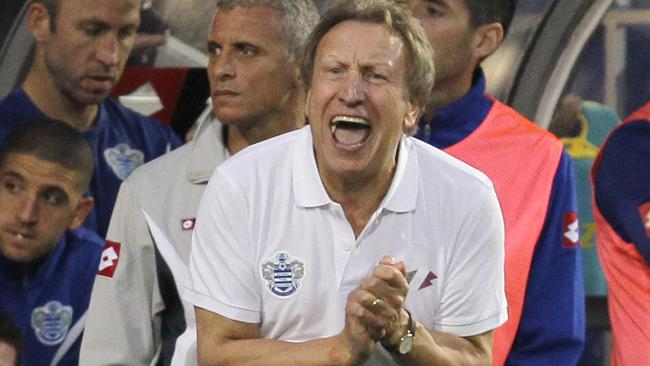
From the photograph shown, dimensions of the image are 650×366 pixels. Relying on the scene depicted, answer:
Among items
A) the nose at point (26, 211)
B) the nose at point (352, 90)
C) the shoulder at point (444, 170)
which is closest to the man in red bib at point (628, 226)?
the shoulder at point (444, 170)

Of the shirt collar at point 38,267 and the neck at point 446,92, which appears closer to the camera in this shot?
the neck at point 446,92

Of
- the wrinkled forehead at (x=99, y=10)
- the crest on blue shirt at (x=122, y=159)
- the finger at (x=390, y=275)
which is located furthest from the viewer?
the crest on blue shirt at (x=122, y=159)

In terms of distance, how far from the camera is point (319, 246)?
11.6 ft

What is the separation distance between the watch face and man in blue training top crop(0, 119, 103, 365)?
5.10 ft

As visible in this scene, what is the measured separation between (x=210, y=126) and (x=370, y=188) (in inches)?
→ 28.5

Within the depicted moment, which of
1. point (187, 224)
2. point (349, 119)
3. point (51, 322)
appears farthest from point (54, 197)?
point (349, 119)

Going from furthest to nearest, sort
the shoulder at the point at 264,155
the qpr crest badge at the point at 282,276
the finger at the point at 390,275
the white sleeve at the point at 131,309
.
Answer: the white sleeve at the point at 131,309, the shoulder at the point at 264,155, the qpr crest badge at the point at 282,276, the finger at the point at 390,275

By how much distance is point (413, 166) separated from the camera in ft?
12.1

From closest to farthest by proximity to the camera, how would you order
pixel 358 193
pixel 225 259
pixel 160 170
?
pixel 225 259 < pixel 358 193 < pixel 160 170

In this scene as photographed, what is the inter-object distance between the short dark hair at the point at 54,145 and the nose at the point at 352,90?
1404 mm

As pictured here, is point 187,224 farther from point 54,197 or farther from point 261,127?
point 54,197

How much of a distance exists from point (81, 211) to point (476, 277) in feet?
5.11

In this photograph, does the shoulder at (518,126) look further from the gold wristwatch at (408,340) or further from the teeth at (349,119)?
the gold wristwatch at (408,340)

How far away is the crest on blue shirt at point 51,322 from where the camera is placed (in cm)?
472
